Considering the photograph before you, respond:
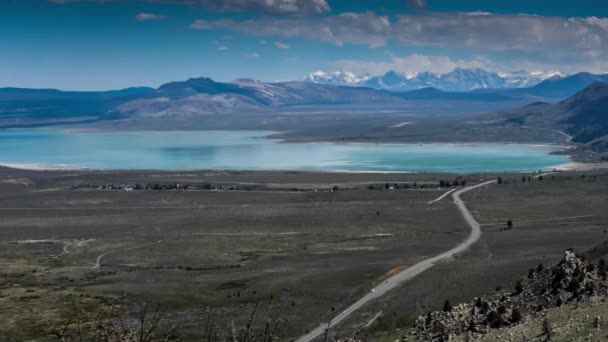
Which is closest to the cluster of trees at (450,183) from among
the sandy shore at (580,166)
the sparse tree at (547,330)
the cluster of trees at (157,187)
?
the cluster of trees at (157,187)

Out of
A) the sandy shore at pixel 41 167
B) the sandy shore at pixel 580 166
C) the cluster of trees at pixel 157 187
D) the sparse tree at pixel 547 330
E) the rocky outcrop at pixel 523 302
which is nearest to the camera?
the sparse tree at pixel 547 330

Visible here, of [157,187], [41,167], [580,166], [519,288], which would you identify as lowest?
[519,288]

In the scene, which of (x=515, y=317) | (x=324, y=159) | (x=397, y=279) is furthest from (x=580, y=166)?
(x=515, y=317)

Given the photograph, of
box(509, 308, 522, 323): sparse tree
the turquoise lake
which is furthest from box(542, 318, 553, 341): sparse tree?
the turquoise lake

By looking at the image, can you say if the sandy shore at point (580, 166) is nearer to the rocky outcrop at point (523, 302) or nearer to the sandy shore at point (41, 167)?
the sandy shore at point (41, 167)

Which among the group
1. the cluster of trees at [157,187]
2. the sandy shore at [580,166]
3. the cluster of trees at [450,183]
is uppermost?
the sandy shore at [580,166]

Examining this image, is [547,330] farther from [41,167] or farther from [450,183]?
[41,167]

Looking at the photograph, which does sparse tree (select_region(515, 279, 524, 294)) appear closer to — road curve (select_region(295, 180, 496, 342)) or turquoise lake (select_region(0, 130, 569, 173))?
road curve (select_region(295, 180, 496, 342))

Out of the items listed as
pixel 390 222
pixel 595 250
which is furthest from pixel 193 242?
pixel 595 250

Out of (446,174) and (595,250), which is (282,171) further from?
(595,250)

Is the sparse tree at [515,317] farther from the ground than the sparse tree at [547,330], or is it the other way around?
the sparse tree at [547,330]

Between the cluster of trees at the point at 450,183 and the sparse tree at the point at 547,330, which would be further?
the cluster of trees at the point at 450,183
